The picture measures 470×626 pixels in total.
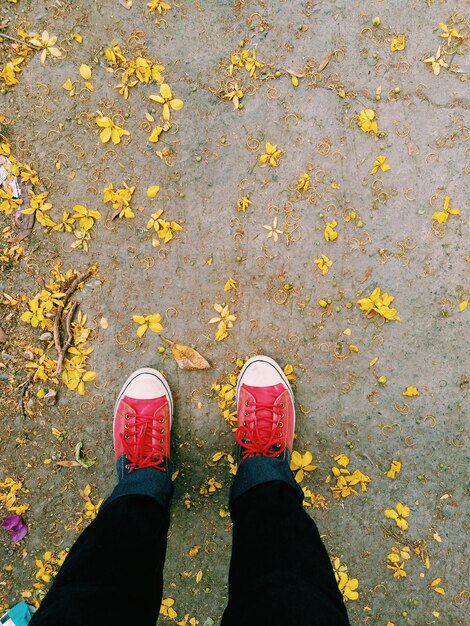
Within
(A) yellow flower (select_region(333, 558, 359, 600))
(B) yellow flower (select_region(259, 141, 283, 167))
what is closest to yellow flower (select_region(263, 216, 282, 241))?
(B) yellow flower (select_region(259, 141, 283, 167))

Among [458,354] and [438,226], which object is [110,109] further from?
[458,354]

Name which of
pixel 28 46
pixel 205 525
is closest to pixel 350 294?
pixel 205 525

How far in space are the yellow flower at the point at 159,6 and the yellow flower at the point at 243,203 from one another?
3.01ft

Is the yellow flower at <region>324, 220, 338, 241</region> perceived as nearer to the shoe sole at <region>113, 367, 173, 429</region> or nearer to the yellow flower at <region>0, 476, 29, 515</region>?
the shoe sole at <region>113, 367, 173, 429</region>

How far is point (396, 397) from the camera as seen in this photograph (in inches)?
80.4

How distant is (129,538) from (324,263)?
1.35 m

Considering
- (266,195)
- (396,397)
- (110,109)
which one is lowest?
(396,397)

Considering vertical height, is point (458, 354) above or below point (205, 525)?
above

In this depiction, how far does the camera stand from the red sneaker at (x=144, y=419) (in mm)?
1977

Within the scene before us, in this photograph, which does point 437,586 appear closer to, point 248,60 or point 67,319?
point 67,319

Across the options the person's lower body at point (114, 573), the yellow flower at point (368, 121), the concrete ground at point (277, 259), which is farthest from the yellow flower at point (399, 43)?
the person's lower body at point (114, 573)

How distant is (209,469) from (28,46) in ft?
6.96

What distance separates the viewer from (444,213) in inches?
78.8

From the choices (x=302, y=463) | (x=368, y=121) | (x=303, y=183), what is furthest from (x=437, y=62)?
(x=302, y=463)
